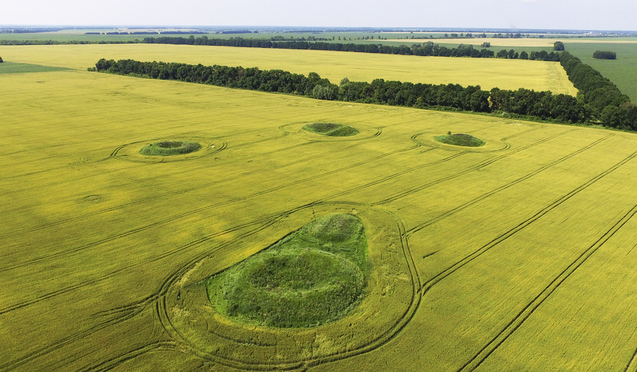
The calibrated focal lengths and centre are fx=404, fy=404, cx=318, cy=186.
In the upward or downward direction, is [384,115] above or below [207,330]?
above

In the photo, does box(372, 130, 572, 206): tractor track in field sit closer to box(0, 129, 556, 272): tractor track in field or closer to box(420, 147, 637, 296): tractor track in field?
box(0, 129, 556, 272): tractor track in field

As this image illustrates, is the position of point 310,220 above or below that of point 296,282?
above

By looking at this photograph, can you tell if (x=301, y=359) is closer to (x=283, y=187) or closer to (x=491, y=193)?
(x=283, y=187)

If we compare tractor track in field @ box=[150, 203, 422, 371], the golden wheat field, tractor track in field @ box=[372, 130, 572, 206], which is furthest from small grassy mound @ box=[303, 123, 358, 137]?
tractor track in field @ box=[150, 203, 422, 371]

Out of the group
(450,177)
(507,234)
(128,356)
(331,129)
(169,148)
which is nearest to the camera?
(128,356)

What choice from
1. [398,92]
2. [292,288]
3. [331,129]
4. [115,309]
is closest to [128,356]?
[115,309]

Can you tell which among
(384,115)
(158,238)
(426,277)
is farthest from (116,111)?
(426,277)

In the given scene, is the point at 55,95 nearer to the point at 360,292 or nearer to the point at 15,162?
the point at 15,162
